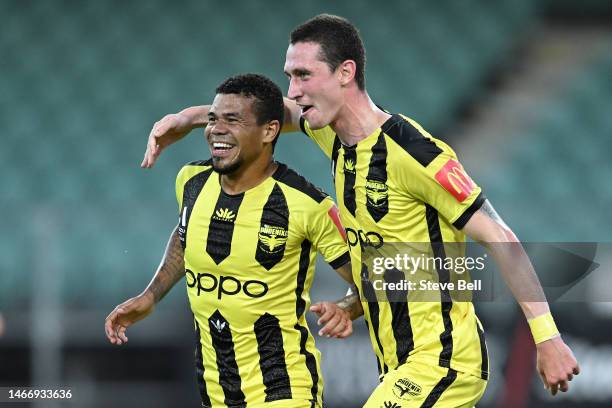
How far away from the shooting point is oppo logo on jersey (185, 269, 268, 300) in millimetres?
3873

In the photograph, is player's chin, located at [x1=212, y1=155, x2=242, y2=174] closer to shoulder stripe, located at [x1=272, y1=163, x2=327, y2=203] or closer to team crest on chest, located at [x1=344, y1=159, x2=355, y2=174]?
shoulder stripe, located at [x1=272, y1=163, x2=327, y2=203]

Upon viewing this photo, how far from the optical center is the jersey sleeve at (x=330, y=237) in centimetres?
391

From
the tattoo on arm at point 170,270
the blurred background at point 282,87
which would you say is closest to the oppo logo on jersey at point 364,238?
the tattoo on arm at point 170,270

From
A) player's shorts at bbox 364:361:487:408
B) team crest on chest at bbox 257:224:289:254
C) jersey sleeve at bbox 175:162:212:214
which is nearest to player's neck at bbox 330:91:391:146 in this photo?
team crest on chest at bbox 257:224:289:254

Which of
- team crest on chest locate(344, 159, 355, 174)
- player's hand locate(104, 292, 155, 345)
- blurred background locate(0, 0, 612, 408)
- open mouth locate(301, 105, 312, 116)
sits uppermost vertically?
blurred background locate(0, 0, 612, 408)

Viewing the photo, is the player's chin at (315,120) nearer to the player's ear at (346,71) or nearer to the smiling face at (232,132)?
the player's ear at (346,71)

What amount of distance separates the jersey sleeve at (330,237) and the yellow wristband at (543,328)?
845 mm

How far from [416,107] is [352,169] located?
5536mm

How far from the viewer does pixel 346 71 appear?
145 inches

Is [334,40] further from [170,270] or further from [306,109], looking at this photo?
[170,270]

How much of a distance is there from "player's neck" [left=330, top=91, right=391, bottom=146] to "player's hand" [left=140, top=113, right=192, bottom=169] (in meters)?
0.74

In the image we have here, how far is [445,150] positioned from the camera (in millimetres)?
3535

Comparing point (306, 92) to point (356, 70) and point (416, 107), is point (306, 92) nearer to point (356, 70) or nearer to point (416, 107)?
point (356, 70)

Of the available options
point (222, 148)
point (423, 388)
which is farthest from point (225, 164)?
point (423, 388)
